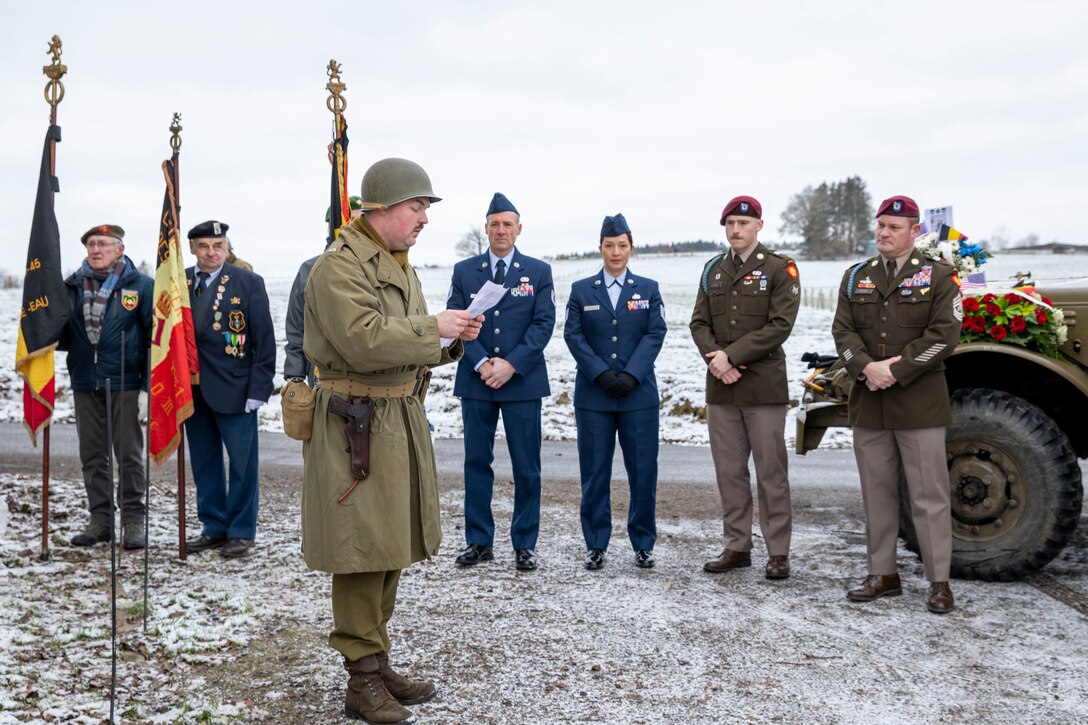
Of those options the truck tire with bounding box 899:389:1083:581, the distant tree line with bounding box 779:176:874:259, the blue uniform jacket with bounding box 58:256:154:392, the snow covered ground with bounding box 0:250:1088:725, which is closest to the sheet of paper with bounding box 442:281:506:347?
the snow covered ground with bounding box 0:250:1088:725

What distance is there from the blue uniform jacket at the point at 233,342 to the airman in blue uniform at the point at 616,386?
6.43 feet

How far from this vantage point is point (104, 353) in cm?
604

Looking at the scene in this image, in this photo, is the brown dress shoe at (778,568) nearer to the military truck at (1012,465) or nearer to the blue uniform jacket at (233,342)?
the military truck at (1012,465)

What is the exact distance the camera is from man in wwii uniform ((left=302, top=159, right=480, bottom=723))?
10.8 ft

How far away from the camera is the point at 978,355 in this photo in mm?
5461

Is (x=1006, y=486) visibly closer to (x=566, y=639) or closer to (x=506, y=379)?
(x=566, y=639)

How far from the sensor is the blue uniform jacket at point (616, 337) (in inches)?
223

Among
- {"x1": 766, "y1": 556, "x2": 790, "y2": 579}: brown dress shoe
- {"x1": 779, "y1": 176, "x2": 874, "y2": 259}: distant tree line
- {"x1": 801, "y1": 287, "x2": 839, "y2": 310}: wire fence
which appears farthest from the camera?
{"x1": 779, "y1": 176, "x2": 874, "y2": 259}: distant tree line

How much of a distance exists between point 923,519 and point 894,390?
0.68m

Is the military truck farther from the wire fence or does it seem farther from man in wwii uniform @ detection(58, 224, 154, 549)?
the wire fence

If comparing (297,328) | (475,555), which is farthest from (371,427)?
(297,328)

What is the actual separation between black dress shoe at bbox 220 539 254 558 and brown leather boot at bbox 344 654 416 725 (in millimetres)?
2489

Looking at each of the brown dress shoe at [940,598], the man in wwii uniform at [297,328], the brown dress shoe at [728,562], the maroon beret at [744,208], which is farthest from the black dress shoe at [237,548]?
the brown dress shoe at [940,598]

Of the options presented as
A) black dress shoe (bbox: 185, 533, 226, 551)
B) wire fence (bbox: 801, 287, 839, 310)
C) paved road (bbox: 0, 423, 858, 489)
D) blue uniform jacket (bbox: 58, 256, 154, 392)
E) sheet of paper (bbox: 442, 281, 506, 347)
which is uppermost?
wire fence (bbox: 801, 287, 839, 310)
